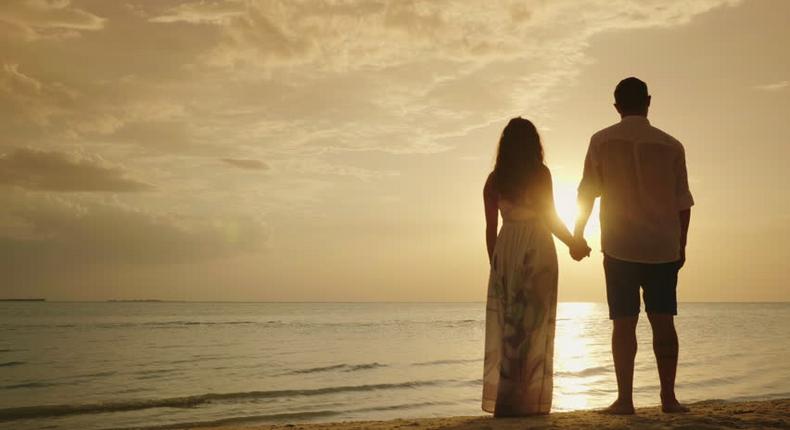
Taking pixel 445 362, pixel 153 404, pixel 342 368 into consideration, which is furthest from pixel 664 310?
pixel 445 362

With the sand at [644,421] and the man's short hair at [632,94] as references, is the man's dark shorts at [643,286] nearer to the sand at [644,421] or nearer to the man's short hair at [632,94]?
the sand at [644,421]

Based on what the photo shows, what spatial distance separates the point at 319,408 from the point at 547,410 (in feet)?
24.7

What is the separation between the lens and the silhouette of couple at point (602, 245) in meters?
4.72

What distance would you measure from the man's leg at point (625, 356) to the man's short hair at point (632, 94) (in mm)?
1628

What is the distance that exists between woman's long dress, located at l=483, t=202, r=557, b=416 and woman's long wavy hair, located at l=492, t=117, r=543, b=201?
0.19m

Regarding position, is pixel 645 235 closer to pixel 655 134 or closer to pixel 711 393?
pixel 655 134

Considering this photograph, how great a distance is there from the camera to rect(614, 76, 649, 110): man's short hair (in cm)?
493

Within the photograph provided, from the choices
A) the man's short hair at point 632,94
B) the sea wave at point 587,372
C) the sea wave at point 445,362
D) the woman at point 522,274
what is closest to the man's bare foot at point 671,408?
the woman at point 522,274

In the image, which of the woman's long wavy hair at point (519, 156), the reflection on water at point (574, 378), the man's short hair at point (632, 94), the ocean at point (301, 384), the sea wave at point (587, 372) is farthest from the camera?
the sea wave at point (587, 372)

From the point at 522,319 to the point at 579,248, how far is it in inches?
28.5

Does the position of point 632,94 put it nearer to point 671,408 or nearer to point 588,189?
point 588,189

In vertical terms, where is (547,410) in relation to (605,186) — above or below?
below

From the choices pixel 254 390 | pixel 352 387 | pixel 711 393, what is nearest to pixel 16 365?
pixel 254 390

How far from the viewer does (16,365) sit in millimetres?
21453
